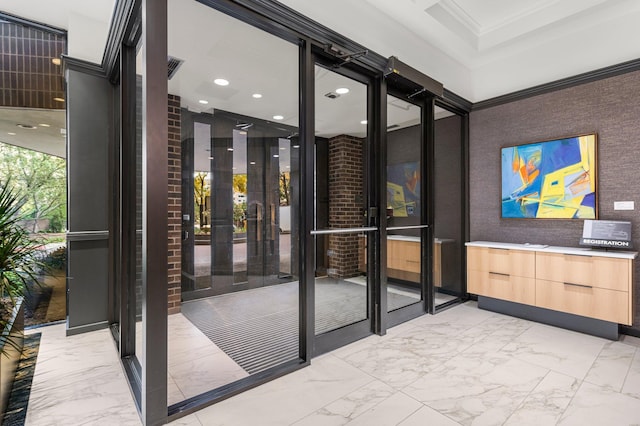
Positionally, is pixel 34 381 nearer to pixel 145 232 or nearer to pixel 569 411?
pixel 145 232

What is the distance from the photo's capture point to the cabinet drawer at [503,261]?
3576 millimetres

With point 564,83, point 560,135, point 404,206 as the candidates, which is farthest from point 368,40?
point 560,135

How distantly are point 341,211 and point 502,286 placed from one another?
236 centimetres

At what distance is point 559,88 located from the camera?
3660mm

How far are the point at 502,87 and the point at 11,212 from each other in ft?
17.2

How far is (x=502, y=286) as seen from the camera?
3.81 meters

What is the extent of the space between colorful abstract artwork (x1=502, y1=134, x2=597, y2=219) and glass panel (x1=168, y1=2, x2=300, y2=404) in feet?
9.76

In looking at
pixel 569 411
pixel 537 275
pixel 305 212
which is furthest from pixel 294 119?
pixel 537 275

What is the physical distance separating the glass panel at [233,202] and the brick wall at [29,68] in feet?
4.70

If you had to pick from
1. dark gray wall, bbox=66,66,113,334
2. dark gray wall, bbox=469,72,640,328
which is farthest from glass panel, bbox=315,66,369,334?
dark gray wall, bbox=66,66,113,334

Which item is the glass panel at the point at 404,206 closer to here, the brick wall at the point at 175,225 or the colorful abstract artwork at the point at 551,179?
the colorful abstract artwork at the point at 551,179

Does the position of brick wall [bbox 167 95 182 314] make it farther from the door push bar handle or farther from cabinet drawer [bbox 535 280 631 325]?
cabinet drawer [bbox 535 280 631 325]

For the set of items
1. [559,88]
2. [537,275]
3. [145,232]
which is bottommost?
[537,275]

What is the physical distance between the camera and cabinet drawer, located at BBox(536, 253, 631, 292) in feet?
9.73
